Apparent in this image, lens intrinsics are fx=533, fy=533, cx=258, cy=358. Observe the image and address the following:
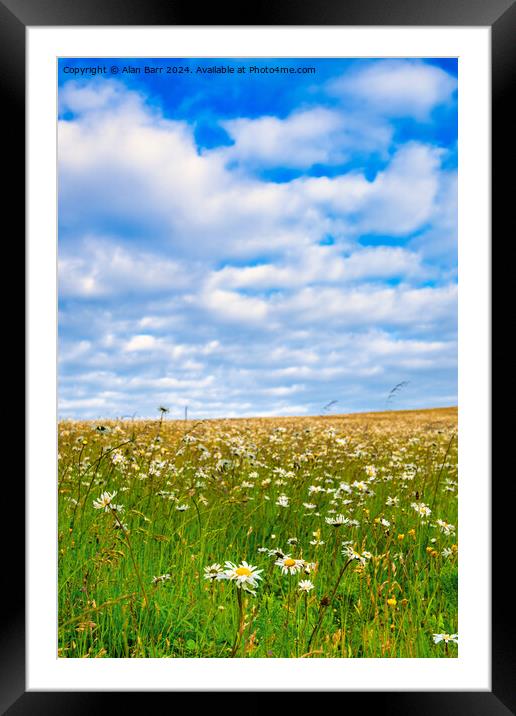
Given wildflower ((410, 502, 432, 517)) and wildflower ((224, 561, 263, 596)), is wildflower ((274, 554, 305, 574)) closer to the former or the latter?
wildflower ((224, 561, 263, 596))

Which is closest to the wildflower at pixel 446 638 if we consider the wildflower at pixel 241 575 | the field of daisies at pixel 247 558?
the field of daisies at pixel 247 558

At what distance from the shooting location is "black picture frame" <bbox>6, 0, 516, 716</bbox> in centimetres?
181

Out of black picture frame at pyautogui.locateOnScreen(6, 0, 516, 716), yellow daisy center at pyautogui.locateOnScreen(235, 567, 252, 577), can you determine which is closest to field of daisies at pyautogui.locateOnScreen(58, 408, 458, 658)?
yellow daisy center at pyautogui.locateOnScreen(235, 567, 252, 577)

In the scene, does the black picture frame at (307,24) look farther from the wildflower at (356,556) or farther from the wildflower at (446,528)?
the wildflower at (446,528)

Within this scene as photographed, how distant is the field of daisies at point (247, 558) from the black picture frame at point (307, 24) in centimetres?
20

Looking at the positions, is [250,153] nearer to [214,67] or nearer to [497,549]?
[214,67]

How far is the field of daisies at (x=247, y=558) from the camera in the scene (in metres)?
2.08

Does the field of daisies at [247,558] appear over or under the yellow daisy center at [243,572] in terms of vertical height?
under

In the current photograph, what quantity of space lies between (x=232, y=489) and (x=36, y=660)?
1.75m

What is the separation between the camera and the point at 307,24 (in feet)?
6.25

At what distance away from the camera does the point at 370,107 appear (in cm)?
274

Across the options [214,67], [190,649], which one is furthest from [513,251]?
[190,649]

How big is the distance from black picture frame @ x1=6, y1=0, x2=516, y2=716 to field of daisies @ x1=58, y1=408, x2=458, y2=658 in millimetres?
199

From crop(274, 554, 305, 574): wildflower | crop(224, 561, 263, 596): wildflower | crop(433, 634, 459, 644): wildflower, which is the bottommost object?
crop(433, 634, 459, 644): wildflower
